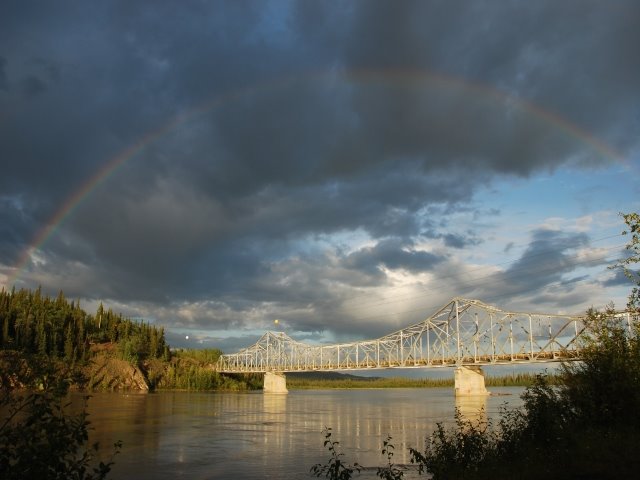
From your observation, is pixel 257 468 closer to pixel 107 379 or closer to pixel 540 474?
pixel 540 474

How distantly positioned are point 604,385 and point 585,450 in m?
4.40

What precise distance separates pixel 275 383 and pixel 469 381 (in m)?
74.2

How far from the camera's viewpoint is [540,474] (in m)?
14.4

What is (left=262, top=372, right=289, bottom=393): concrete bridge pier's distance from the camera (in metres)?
171

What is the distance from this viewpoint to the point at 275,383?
6845 inches

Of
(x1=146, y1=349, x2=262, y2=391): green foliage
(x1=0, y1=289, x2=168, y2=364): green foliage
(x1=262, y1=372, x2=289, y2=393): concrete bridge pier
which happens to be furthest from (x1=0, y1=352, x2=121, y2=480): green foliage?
(x1=262, y1=372, x2=289, y2=393): concrete bridge pier

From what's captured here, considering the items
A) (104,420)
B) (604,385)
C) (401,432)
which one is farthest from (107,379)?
(604,385)

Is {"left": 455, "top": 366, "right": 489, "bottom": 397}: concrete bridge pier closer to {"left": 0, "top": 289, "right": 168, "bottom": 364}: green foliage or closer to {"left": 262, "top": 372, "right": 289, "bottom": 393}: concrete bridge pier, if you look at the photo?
{"left": 262, "top": 372, "right": 289, "bottom": 393}: concrete bridge pier

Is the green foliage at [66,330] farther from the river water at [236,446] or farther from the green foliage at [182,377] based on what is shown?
the river water at [236,446]

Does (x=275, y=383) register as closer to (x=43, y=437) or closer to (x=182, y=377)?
(x=182, y=377)

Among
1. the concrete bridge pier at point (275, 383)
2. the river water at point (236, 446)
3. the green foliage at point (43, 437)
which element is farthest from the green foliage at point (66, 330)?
the green foliage at point (43, 437)

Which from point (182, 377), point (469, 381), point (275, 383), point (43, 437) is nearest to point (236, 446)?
point (43, 437)

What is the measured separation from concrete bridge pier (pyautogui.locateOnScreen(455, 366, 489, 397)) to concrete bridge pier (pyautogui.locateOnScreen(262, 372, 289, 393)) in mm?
68617

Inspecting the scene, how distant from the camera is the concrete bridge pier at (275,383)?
171 metres
